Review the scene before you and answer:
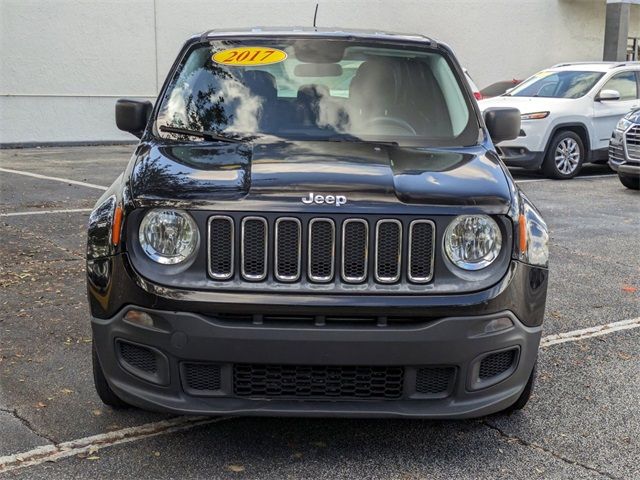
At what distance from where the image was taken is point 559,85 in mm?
13867

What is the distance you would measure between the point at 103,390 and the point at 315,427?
3.23 feet

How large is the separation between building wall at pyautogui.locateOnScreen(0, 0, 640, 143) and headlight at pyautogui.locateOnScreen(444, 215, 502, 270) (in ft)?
58.1

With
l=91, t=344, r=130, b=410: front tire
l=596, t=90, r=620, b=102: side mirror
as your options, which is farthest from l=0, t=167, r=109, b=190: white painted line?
l=91, t=344, r=130, b=410: front tire

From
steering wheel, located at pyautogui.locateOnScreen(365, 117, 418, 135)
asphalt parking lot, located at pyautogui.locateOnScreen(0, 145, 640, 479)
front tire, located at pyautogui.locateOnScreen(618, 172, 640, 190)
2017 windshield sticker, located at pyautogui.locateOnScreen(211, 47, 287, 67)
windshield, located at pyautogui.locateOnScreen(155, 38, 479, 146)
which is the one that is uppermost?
2017 windshield sticker, located at pyautogui.locateOnScreen(211, 47, 287, 67)

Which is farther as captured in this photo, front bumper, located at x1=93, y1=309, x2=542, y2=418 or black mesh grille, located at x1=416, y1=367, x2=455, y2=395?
black mesh grille, located at x1=416, y1=367, x2=455, y2=395

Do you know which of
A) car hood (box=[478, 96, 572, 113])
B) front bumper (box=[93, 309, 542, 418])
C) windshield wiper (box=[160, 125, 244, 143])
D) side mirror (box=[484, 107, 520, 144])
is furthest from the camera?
car hood (box=[478, 96, 572, 113])

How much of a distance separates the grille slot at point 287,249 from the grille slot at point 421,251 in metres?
0.45

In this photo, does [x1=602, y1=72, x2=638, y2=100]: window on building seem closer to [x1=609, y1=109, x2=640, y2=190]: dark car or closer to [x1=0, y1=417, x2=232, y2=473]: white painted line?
Result: [x1=609, y1=109, x2=640, y2=190]: dark car

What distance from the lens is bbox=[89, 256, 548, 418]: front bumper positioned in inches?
129

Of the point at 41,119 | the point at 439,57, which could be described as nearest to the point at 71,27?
the point at 41,119

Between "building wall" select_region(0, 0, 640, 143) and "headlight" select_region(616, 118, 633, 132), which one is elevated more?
"building wall" select_region(0, 0, 640, 143)

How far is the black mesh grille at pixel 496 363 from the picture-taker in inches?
137

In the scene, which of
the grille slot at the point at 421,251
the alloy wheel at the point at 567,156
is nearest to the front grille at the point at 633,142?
the alloy wheel at the point at 567,156

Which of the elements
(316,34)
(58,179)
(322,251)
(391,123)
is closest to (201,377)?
(322,251)
